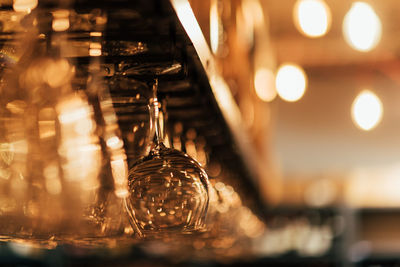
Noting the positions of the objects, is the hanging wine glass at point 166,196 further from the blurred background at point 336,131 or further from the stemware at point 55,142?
the blurred background at point 336,131

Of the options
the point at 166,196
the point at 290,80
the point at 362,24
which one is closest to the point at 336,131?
the point at 290,80

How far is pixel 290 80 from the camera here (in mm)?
5578

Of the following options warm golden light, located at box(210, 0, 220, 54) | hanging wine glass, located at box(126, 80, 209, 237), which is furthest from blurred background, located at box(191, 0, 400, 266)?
hanging wine glass, located at box(126, 80, 209, 237)

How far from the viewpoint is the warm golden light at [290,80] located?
5.49 meters

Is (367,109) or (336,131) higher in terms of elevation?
(367,109)

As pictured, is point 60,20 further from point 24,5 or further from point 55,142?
point 55,142

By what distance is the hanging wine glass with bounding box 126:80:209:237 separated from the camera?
0.93 m

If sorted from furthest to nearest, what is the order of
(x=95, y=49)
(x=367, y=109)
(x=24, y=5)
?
(x=367, y=109) < (x=95, y=49) < (x=24, y=5)

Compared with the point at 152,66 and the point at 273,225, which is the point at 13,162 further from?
the point at 273,225

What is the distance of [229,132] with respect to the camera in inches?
74.6

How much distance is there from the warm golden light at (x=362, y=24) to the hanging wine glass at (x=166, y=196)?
2955 mm

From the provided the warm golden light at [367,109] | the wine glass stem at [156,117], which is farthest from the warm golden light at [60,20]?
the warm golden light at [367,109]

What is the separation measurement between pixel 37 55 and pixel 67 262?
4645 mm

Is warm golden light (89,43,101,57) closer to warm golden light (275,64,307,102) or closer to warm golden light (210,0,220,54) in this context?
warm golden light (210,0,220,54)
